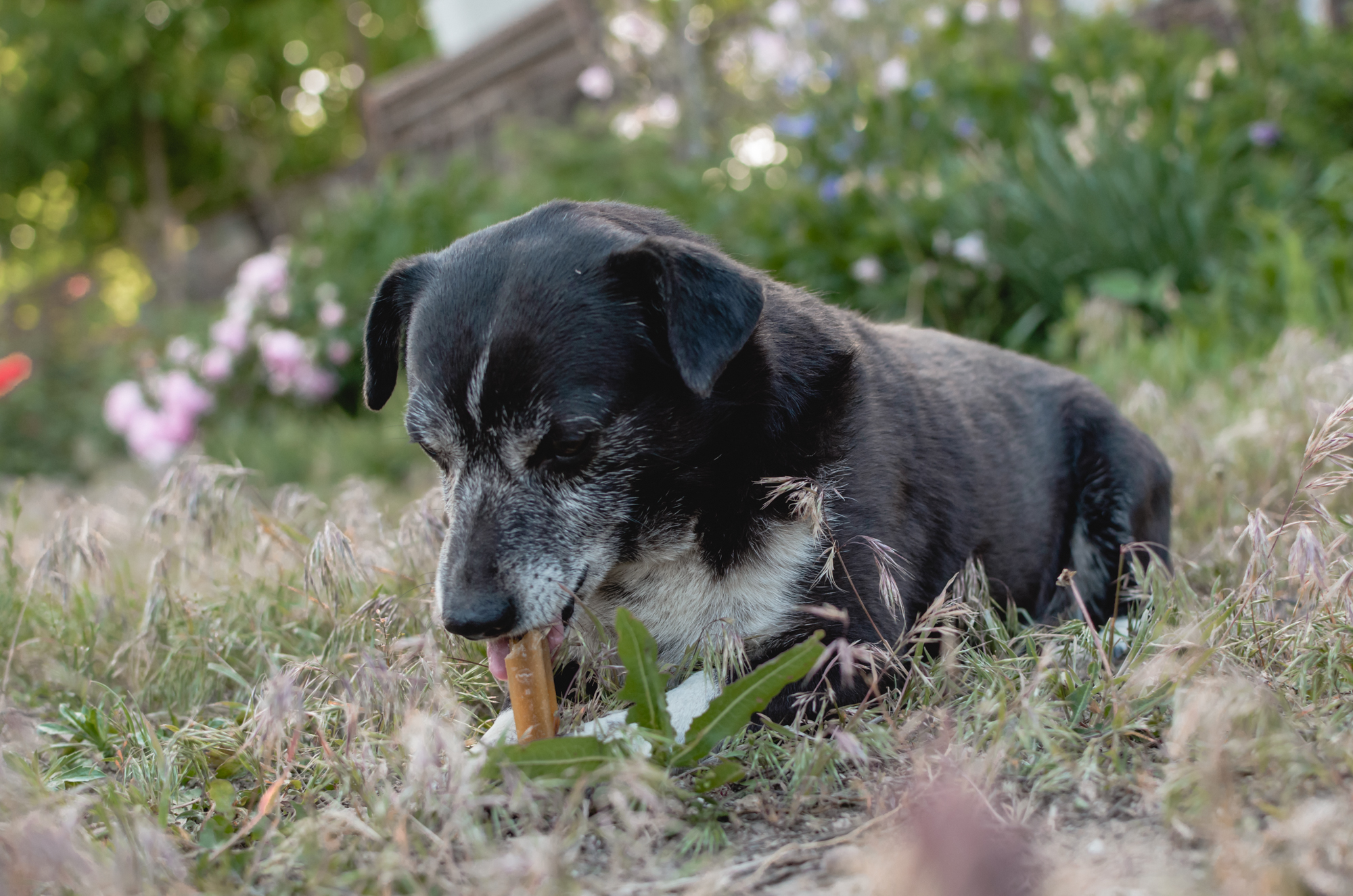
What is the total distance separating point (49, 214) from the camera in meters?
18.5

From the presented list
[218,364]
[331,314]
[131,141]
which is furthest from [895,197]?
[131,141]

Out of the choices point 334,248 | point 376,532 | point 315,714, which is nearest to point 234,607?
point 376,532

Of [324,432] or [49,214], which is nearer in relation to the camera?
[324,432]

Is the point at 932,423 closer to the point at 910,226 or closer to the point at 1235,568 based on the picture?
the point at 1235,568

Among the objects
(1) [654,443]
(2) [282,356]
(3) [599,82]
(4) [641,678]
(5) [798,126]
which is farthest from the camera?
(3) [599,82]

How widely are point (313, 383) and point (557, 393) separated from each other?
6349mm

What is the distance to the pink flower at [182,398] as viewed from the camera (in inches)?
305

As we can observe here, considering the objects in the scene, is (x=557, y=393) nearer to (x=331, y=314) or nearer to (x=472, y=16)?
(x=331, y=314)

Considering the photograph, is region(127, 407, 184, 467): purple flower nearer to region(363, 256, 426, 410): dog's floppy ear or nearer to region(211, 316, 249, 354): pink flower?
region(211, 316, 249, 354): pink flower

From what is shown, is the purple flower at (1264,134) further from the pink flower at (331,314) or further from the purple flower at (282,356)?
the purple flower at (282,356)

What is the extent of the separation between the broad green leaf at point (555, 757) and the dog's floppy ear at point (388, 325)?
1380 millimetres

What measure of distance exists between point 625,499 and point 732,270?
0.60 meters

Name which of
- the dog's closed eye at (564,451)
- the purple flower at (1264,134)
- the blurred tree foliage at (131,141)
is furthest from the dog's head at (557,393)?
the blurred tree foliage at (131,141)

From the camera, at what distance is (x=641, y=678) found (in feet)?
7.02
